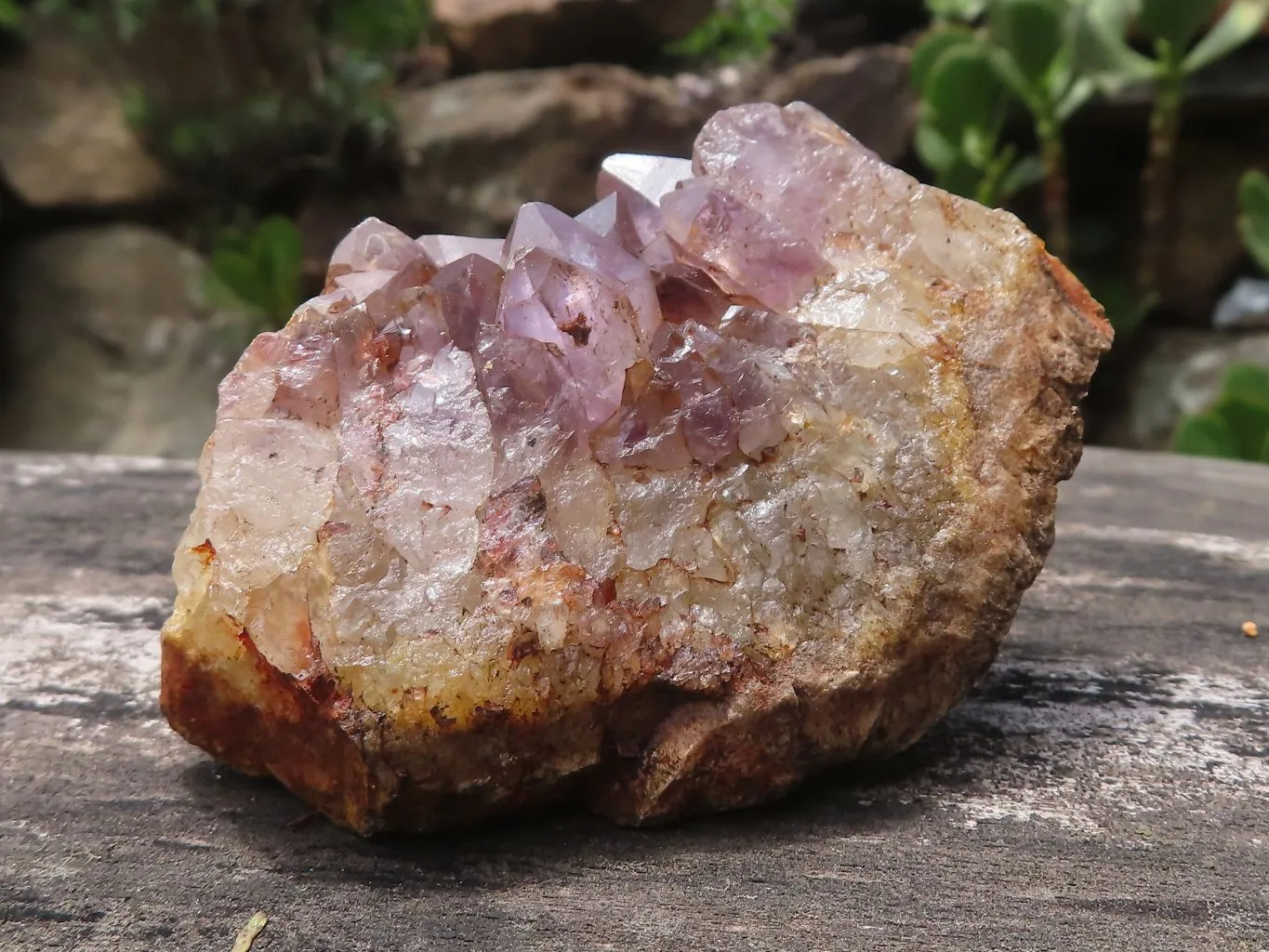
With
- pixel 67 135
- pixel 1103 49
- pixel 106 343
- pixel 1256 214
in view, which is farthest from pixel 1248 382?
pixel 67 135

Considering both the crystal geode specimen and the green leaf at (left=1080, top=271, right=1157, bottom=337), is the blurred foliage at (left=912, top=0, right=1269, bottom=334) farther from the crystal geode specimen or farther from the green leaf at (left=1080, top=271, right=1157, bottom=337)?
the crystal geode specimen

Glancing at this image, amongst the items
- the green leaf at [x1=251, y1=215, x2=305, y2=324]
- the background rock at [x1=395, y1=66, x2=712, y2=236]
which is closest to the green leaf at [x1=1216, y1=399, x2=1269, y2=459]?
the background rock at [x1=395, y1=66, x2=712, y2=236]

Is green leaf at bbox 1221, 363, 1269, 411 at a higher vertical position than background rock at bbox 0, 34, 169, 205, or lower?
lower

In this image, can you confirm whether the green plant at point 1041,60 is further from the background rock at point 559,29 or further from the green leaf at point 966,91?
the background rock at point 559,29

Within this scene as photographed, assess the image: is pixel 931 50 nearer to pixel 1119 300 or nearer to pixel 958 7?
pixel 958 7

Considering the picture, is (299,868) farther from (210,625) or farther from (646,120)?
(646,120)

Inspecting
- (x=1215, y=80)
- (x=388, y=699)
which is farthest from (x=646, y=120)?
(x=388, y=699)
